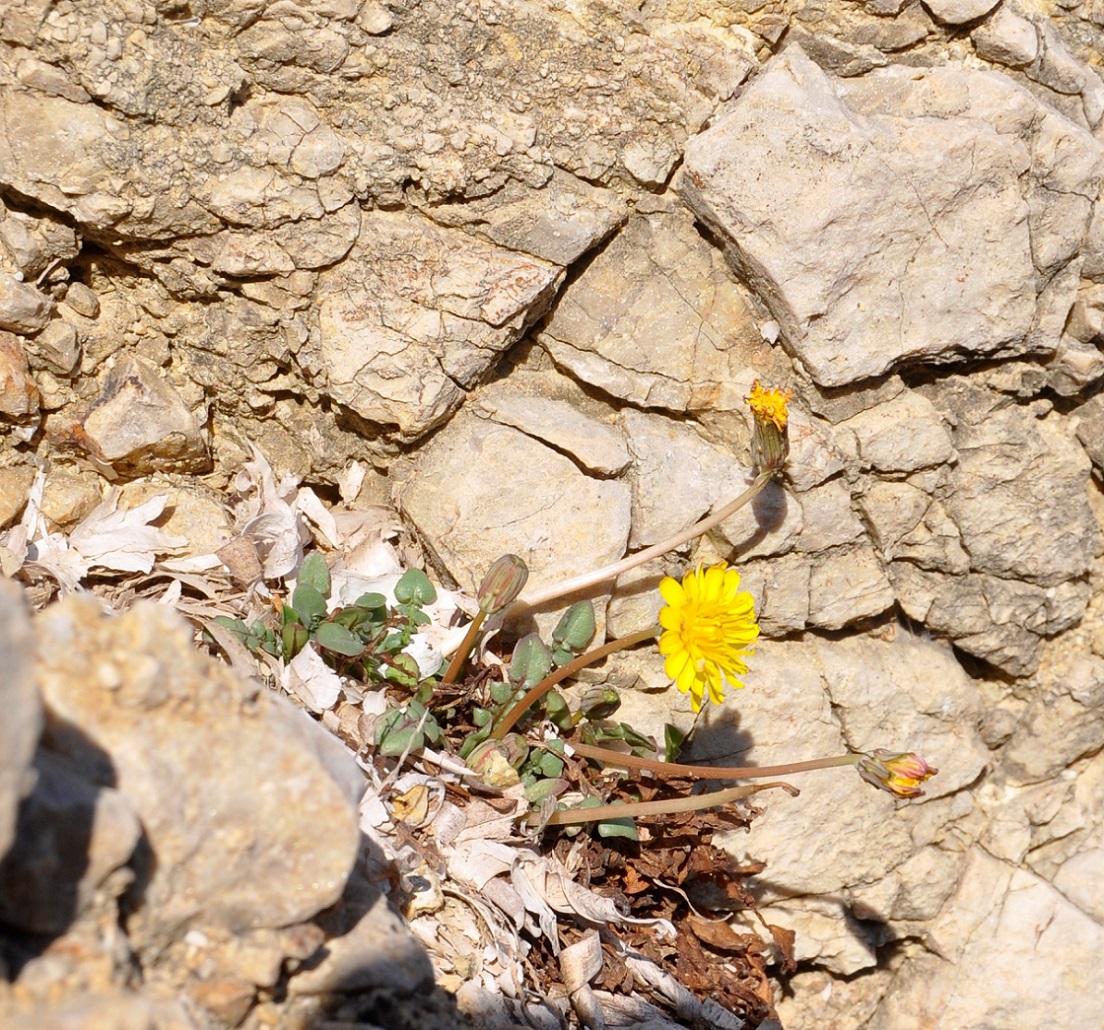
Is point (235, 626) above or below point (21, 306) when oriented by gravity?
below

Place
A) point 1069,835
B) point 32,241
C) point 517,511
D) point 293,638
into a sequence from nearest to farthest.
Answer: point 32,241, point 293,638, point 517,511, point 1069,835

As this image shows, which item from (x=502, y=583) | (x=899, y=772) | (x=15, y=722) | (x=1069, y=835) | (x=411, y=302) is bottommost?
(x=1069, y=835)

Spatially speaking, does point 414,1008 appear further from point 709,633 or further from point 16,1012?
point 709,633

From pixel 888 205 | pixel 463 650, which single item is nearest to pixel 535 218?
pixel 888 205

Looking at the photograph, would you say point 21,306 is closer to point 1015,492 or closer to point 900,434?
point 900,434

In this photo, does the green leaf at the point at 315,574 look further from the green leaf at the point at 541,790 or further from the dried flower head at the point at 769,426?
the dried flower head at the point at 769,426

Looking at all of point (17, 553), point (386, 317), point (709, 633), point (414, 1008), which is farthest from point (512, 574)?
point (17, 553)
